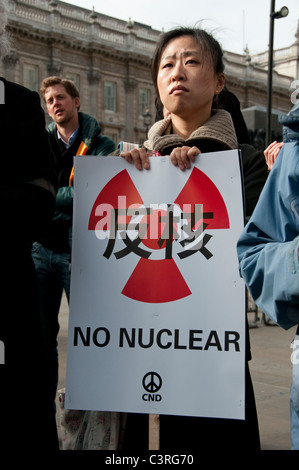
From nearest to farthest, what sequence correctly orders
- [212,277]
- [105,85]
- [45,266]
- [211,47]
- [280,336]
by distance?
1. [212,277]
2. [211,47]
3. [45,266]
4. [280,336]
5. [105,85]

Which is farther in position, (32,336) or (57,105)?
(57,105)

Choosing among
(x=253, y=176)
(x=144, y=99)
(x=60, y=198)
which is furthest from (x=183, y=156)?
(x=144, y=99)

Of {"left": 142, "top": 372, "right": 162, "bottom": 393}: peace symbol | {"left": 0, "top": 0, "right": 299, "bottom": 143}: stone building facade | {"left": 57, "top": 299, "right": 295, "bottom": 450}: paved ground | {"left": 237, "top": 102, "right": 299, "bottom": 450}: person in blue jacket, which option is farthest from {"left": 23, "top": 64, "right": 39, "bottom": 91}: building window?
{"left": 237, "top": 102, "right": 299, "bottom": 450}: person in blue jacket

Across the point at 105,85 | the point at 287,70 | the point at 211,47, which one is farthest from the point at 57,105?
the point at 287,70

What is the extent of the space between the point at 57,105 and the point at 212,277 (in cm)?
222

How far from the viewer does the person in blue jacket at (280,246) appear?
128 cm

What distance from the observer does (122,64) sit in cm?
4084

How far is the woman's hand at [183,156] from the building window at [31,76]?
3403cm

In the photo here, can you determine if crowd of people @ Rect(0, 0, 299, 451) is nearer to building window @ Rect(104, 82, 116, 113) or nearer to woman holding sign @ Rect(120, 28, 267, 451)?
woman holding sign @ Rect(120, 28, 267, 451)

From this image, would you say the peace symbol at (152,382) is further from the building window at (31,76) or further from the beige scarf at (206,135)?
the building window at (31,76)

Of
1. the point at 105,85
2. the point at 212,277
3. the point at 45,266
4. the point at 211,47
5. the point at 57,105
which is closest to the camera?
the point at 212,277

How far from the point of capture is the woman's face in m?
2.14

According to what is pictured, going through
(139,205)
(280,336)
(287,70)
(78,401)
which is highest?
(287,70)

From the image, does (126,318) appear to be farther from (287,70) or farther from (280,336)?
(287,70)
